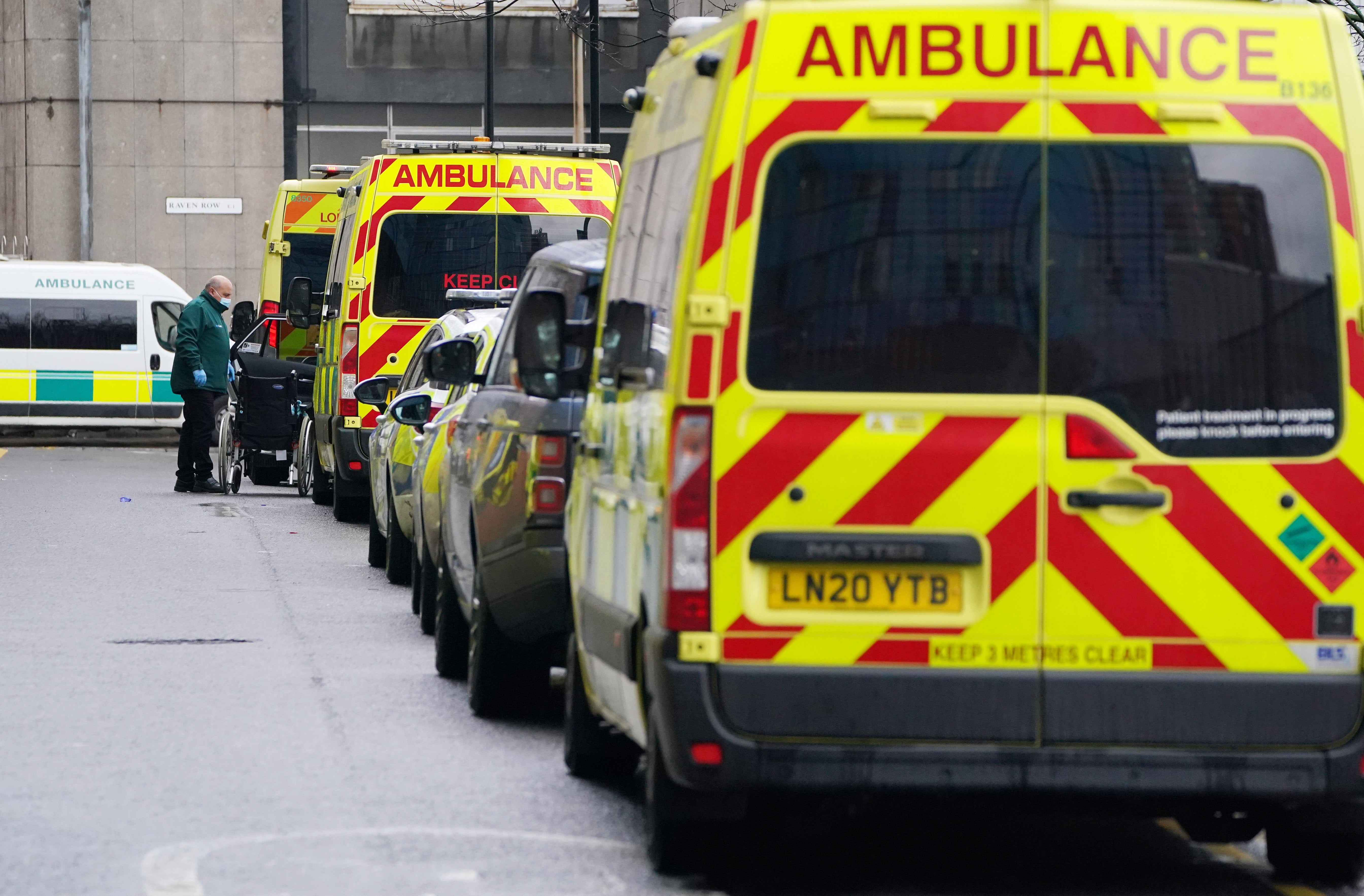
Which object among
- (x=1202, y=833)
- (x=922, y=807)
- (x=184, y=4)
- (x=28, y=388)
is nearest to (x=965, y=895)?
(x=1202, y=833)

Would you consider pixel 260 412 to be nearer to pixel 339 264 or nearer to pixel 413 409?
pixel 339 264

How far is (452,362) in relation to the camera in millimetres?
10711

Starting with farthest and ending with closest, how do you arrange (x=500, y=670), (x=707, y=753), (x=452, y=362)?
(x=452, y=362) < (x=500, y=670) < (x=707, y=753)

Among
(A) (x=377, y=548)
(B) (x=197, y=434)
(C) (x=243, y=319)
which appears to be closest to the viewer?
(A) (x=377, y=548)

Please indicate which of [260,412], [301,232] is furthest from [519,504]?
[301,232]

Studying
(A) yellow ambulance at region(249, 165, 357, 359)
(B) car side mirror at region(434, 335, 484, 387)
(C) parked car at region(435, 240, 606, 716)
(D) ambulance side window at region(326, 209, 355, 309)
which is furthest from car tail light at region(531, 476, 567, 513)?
(A) yellow ambulance at region(249, 165, 357, 359)

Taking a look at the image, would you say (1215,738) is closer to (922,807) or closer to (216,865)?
(922,807)

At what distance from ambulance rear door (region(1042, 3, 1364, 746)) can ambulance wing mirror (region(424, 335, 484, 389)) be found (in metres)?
4.97

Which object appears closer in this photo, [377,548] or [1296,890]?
[1296,890]

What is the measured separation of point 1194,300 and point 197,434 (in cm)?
1774

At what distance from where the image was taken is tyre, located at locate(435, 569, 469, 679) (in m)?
10.4

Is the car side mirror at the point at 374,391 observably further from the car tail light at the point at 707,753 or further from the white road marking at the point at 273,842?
the car tail light at the point at 707,753

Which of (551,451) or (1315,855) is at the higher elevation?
(551,451)

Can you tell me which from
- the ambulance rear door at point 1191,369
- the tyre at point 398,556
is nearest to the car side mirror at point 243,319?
the tyre at point 398,556
